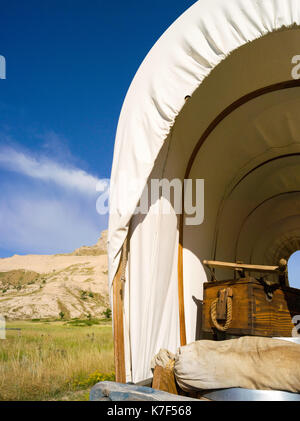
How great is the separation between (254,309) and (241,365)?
0.75m

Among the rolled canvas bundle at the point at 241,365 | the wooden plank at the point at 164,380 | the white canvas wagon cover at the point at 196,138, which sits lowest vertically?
the wooden plank at the point at 164,380

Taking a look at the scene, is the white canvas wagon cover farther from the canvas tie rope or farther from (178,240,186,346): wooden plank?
the canvas tie rope

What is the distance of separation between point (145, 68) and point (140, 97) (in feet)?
0.65

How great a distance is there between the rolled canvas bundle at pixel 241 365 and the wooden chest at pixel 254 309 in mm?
510

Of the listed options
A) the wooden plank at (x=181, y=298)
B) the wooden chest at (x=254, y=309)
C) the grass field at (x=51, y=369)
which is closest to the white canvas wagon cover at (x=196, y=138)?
the wooden plank at (x=181, y=298)

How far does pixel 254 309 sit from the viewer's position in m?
2.35

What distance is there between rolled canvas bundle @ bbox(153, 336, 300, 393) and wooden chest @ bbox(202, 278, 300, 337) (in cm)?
51

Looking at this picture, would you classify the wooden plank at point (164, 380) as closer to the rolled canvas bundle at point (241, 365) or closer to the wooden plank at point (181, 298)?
the rolled canvas bundle at point (241, 365)

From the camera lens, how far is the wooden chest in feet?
7.69

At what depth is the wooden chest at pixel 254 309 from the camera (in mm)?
2344

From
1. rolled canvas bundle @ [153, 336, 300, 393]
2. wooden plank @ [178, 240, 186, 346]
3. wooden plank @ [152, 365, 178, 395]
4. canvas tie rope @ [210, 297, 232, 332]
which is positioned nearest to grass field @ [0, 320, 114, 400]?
wooden plank @ [178, 240, 186, 346]

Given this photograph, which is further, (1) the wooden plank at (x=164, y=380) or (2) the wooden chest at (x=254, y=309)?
(2) the wooden chest at (x=254, y=309)

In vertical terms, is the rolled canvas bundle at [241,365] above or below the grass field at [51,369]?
above
